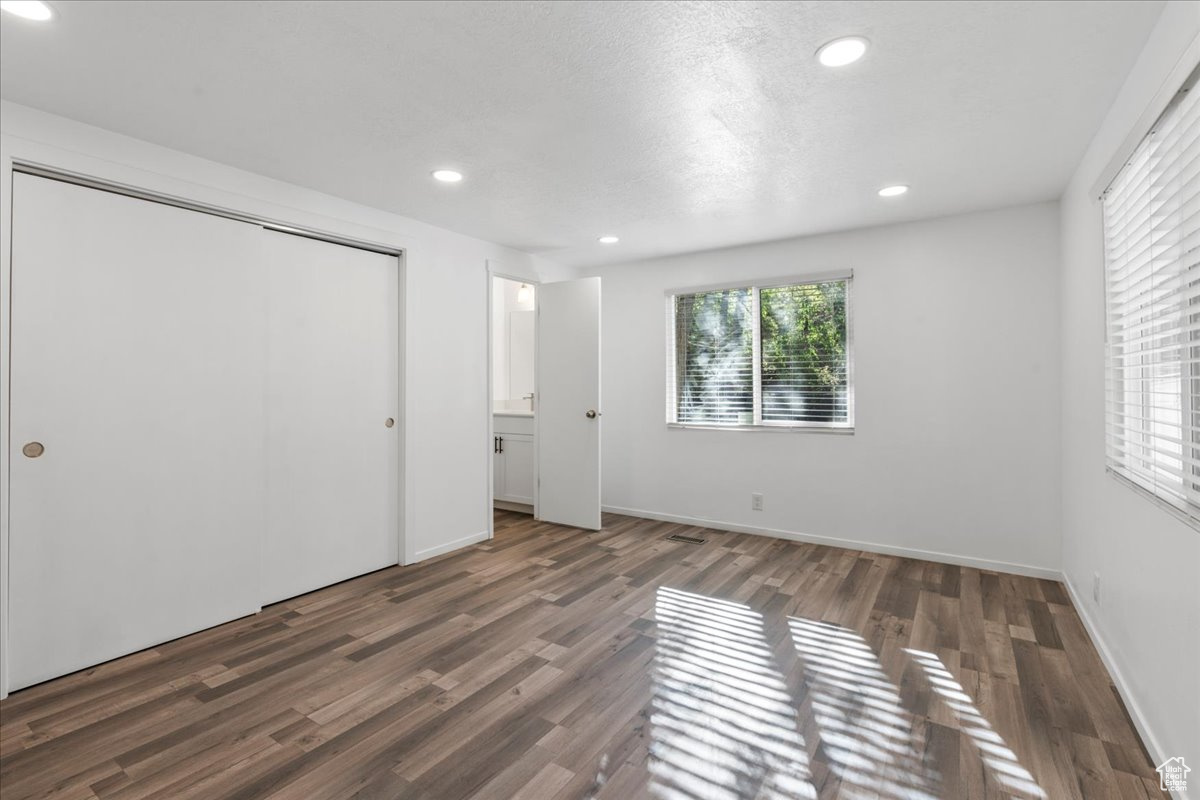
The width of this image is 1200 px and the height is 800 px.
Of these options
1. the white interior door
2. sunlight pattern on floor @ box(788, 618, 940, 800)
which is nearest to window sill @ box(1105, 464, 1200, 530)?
sunlight pattern on floor @ box(788, 618, 940, 800)

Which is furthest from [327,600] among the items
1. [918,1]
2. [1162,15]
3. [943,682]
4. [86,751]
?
[1162,15]

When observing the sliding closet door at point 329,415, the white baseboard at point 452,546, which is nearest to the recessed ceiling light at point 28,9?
the sliding closet door at point 329,415

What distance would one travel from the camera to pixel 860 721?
2.04 metres

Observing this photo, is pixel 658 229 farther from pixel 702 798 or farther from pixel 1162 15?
pixel 702 798

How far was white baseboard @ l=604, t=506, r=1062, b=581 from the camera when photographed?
3625 millimetres

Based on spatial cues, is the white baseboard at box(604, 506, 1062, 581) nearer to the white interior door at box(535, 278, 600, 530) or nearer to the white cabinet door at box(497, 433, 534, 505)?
the white interior door at box(535, 278, 600, 530)

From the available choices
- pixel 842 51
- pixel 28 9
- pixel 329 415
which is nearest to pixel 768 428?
pixel 842 51

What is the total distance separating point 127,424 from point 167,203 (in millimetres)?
1091

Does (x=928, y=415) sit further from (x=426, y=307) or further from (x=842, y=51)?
(x=426, y=307)

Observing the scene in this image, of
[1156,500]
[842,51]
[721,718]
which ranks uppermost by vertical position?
[842,51]

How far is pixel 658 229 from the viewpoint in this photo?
4.18 meters

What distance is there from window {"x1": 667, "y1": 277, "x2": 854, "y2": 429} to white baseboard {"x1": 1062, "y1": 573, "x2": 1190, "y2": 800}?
1728mm

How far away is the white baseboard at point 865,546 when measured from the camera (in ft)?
11.9

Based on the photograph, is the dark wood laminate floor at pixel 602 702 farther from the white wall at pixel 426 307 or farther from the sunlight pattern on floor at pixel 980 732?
the white wall at pixel 426 307
